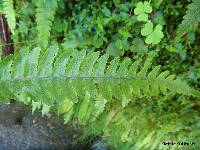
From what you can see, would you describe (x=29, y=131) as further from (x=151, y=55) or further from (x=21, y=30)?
(x=151, y=55)

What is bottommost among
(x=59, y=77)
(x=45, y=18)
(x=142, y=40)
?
(x=59, y=77)

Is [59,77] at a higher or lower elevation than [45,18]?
lower

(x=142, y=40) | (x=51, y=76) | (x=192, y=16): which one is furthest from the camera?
(x=142, y=40)

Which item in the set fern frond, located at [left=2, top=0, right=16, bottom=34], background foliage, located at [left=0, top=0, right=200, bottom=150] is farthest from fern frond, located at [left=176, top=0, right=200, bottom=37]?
fern frond, located at [left=2, top=0, right=16, bottom=34]

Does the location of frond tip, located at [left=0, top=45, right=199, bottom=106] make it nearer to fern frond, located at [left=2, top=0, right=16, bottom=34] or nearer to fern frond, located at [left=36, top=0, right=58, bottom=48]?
fern frond, located at [left=36, top=0, right=58, bottom=48]

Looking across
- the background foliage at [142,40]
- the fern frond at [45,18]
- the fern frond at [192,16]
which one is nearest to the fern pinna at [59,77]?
the fern frond at [192,16]

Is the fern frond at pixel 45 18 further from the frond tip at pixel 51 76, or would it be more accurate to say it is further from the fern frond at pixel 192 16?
the frond tip at pixel 51 76

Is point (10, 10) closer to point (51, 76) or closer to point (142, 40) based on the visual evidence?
point (142, 40)

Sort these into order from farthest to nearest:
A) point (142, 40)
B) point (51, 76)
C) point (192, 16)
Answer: point (142, 40) < point (192, 16) < point (51, 76)

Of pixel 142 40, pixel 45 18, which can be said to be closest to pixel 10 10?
pixel 45 18
